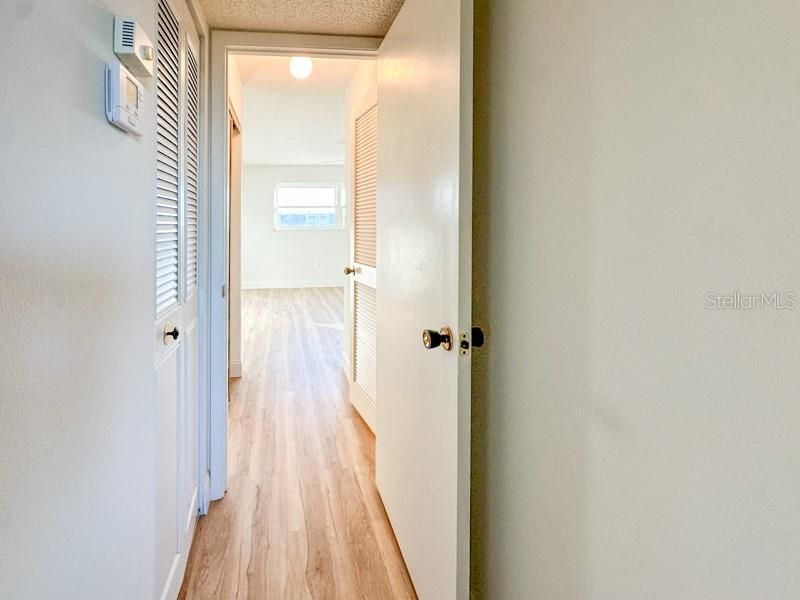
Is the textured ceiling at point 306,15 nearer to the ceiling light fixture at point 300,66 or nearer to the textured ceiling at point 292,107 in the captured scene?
the textured ceiling at point 292,107

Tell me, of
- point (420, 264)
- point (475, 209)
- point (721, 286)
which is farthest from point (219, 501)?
point (721, 286)

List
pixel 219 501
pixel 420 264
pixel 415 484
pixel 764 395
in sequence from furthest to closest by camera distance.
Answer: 1. pixel 219 501
2. pixel 415 484
3. pixel 420 264
4. pixel 764 395

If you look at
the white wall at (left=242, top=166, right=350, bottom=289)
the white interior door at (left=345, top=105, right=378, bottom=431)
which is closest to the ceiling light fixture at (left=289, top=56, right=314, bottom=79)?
the white interior door at (left=345, top=105, right=378, bottom=431)

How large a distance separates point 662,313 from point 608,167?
0.30m

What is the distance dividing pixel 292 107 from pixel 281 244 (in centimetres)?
635

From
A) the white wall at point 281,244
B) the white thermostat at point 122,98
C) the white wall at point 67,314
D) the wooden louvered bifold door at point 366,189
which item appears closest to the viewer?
the white wall at point 67,314

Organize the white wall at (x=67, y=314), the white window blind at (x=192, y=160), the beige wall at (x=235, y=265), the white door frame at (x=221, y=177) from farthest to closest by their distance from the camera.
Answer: the beige wall at (x=235, y=265), the white door frame at (x=221, y=177), the white window blind at (x=192, y=160), the white wall at (x=67, y=314)

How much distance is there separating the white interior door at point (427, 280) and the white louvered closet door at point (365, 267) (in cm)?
100

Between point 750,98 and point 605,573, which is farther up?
point 750,98

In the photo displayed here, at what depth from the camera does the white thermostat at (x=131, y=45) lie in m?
1.12

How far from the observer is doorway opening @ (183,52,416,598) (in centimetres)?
210

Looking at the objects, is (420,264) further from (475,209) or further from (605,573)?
(605,573)

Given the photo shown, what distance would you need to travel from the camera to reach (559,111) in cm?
122

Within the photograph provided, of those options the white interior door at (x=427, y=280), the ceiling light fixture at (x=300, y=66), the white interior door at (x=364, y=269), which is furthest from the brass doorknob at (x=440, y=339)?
the ceiling light fixture at (x=300, y=66)
